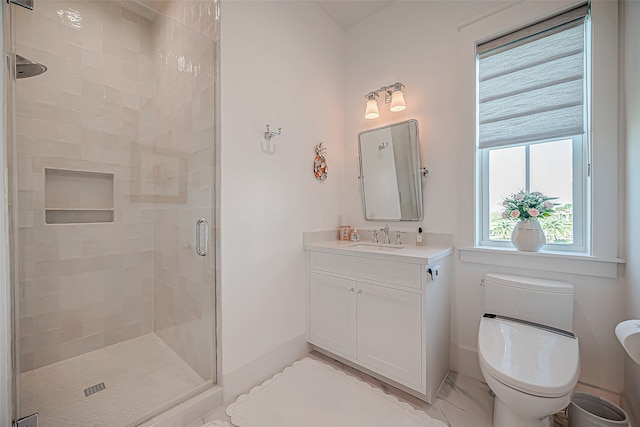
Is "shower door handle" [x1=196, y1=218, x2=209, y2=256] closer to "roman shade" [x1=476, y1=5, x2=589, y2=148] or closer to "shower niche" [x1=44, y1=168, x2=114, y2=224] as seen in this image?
"shower niche" [x1=44, y1=168, x2=114, y2=224]

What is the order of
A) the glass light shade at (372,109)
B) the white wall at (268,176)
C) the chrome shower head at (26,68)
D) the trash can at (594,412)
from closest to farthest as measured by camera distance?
the trash can at (594,412) → the chrome shower head at (26,68) → the white wall at (268,176) → the glass light shade at (372,109)

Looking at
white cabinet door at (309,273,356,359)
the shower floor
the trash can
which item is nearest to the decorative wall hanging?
white cabinet door at (309,273,356,359)

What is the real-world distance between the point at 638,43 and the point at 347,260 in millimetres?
1769

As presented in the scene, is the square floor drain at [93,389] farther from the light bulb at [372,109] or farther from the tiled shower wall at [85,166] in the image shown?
the light bulb at [372,109]

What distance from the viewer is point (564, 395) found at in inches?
39.1

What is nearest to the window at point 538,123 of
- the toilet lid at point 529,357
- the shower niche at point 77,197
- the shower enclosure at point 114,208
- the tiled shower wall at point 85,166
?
the toilet lid at point 529,357

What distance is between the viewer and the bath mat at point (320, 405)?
55.1 inches

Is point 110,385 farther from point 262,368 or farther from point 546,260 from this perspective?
point 546,260

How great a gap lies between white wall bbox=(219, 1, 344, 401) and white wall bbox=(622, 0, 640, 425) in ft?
5.81

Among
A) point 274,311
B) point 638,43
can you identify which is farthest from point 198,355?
point 638,43

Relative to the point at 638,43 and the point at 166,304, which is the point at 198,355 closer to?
the point at 166,304

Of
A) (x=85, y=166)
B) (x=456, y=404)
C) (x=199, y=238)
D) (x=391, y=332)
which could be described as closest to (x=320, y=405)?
(x=391, y=332)

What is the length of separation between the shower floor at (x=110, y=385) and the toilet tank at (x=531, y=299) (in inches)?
72.4

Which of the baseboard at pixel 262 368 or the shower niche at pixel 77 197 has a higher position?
the shower niche at pixel 77 197
